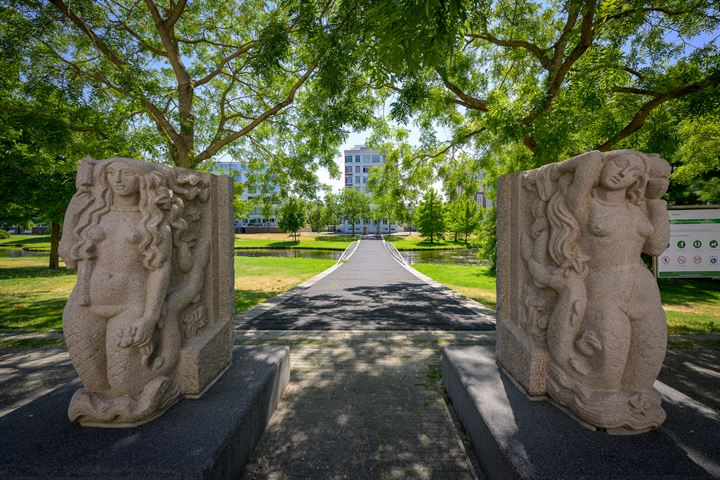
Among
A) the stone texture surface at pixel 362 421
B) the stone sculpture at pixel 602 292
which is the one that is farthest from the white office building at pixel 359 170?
the stone sculpture at pixel 602 292

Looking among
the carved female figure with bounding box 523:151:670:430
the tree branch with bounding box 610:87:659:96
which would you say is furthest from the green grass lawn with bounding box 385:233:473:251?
the carved female figure with bounding box 523:151:670:430

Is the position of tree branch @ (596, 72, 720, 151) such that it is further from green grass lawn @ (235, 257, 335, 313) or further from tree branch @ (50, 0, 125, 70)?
tree branch @ (50, 0, 125, 70)

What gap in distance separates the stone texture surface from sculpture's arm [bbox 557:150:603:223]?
262 centimetres

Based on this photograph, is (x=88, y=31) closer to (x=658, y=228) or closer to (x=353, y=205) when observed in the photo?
(x=658, y=228)

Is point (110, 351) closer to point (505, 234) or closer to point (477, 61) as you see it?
point (505, 234)

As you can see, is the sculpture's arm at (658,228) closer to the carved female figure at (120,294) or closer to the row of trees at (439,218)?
the carved female figure at (120,294)

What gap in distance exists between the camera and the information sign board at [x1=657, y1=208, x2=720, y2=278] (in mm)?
6895

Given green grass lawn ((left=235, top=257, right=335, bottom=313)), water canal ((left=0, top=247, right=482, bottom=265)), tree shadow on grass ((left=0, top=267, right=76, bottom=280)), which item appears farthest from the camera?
water canal ((left=0, top=247, right=482, bottom=265))

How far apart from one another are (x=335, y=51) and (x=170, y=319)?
522 centimetres

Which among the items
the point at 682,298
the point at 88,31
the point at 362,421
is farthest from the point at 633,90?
the point at 88,31

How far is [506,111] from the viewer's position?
21.5ft

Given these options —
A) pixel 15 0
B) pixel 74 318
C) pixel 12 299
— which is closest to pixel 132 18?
pixel 15 0

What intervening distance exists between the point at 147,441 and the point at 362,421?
202 cm

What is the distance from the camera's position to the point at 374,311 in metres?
7.84
